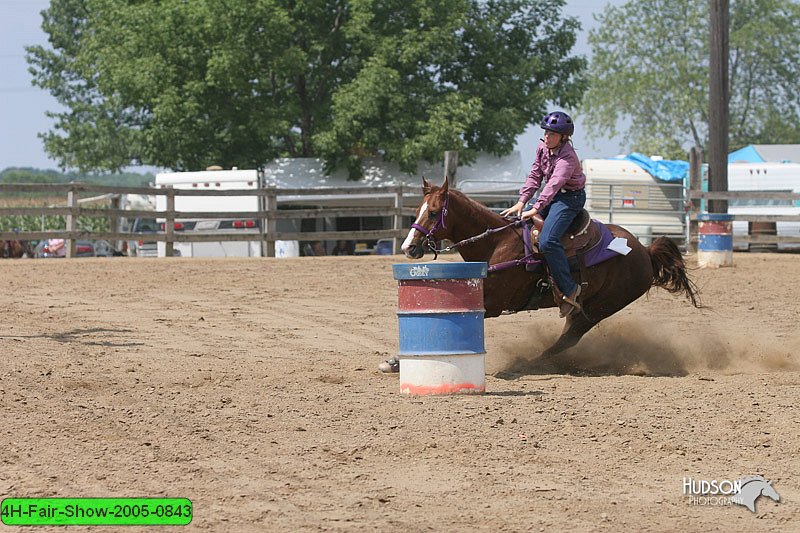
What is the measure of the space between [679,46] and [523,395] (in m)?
66.9

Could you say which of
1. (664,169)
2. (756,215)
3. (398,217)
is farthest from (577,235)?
(664,169)

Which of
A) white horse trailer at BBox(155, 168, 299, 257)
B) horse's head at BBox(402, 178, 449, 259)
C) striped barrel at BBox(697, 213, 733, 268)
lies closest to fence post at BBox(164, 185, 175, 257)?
white horse trailer at BBox(155, 168, 299, 257)

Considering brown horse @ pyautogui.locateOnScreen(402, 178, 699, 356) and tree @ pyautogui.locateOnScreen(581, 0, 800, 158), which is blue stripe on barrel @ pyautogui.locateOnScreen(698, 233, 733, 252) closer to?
brown horse @ pyautogui.locateOnScreen(402, 178, 699, 356)

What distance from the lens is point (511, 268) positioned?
9.84 m

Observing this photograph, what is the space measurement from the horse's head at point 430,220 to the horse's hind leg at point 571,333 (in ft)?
5.12

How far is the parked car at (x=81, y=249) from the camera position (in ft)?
106

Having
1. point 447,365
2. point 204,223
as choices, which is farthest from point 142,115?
point 447,365

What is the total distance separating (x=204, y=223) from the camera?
98.0 feet

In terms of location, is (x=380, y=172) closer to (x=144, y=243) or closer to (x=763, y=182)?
(x=144, y=243)

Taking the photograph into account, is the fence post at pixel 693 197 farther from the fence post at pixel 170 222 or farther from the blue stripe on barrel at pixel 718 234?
the fence post at pixel 170 222

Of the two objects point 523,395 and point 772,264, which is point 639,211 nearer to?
point 772,264

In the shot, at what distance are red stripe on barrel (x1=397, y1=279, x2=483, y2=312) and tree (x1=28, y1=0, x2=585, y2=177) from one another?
81.5ft

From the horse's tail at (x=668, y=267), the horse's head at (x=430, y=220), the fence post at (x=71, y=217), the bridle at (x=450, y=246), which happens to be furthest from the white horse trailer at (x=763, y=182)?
the horse's head at (x=430, y=220)

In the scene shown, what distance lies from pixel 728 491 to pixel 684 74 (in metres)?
65.9
